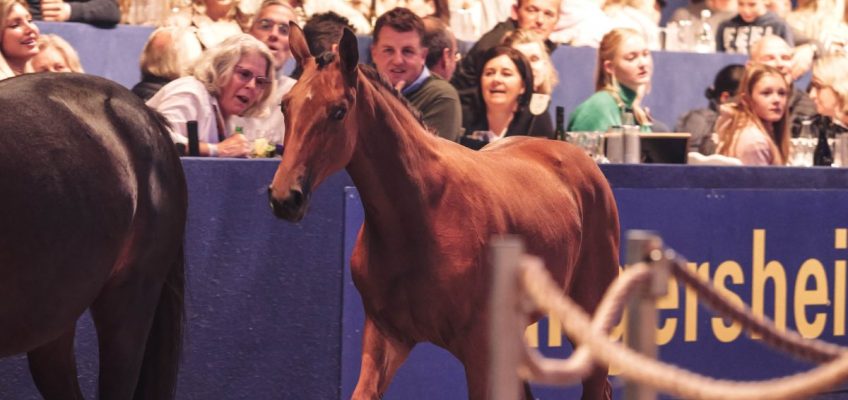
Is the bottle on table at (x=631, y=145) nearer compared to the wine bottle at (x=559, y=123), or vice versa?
the bottle on table at (x=631, y=145)

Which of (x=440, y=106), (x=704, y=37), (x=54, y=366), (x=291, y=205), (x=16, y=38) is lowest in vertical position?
(x=54, y=366)

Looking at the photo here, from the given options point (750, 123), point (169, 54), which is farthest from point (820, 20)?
point (169, 54)

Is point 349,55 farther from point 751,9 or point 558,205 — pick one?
point 751,9

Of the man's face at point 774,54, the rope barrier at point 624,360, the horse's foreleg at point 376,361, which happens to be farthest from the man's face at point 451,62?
the rope barrier at point 624,360

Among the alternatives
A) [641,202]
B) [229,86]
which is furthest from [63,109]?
[641,202]

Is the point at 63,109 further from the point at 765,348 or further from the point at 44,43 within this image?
the point at 765,348

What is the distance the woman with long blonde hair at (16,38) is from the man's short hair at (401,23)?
170 cm

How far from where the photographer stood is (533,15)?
9.78 meters

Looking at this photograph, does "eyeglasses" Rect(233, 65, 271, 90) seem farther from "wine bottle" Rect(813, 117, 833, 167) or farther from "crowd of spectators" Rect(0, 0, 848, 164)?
"wine bottle" Rect(813, 117, 833, 167)

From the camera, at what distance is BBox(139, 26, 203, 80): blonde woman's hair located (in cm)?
752

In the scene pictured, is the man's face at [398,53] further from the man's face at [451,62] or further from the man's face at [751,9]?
the man's face at [751,9]

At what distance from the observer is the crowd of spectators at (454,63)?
6984 millimetres

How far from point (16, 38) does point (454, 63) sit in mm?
2612

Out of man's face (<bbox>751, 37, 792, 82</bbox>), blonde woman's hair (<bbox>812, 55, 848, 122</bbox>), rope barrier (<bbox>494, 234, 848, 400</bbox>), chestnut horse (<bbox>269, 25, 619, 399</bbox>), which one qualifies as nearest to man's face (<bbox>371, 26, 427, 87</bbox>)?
chestnut horse (<bbox>269, 25, 619, 399</bbox>)
